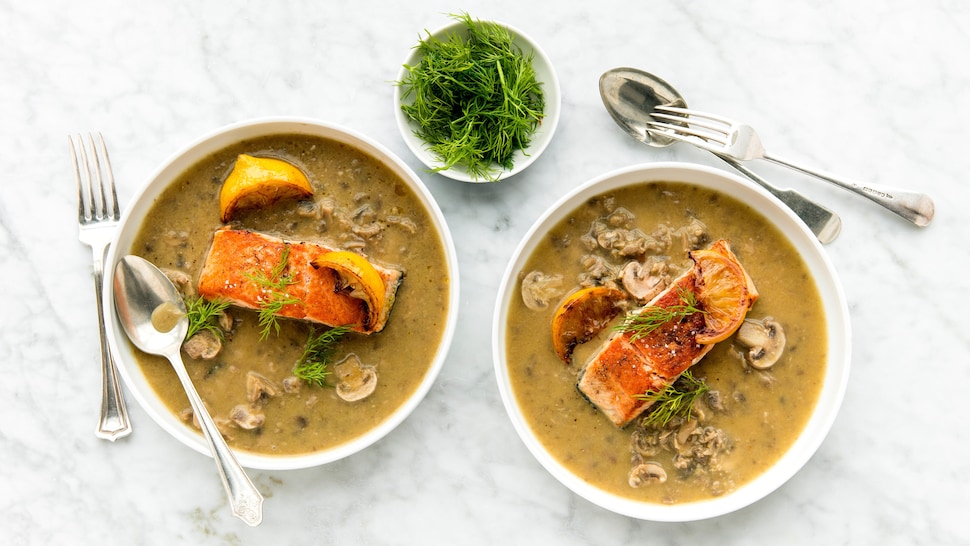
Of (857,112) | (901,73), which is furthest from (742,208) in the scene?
(901,73)

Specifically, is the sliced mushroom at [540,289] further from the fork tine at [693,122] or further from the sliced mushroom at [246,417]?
the sliced mushroom at [246,417]

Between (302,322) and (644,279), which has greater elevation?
(644,279)

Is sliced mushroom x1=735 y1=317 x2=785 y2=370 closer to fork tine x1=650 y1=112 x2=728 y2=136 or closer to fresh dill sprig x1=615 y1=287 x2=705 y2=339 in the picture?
fresh dill sprig x1=615 y1=287 x2=705 y2=339

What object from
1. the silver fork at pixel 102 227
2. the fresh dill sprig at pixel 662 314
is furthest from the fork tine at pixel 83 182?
the fresh dill sprig at pixel 662 314

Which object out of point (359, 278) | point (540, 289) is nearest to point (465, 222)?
point (540, 289)

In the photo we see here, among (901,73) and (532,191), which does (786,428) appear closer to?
(532,191)

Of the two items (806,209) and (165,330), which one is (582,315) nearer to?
(806,209)

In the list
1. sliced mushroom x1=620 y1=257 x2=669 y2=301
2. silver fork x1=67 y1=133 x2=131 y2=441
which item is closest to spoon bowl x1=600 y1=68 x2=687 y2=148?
sliced mushroom x1=620 y1=257 x2=669 y2=301

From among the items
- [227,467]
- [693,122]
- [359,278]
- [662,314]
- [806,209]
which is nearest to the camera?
[359,278]

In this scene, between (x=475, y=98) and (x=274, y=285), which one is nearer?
(x=274, y=285)
